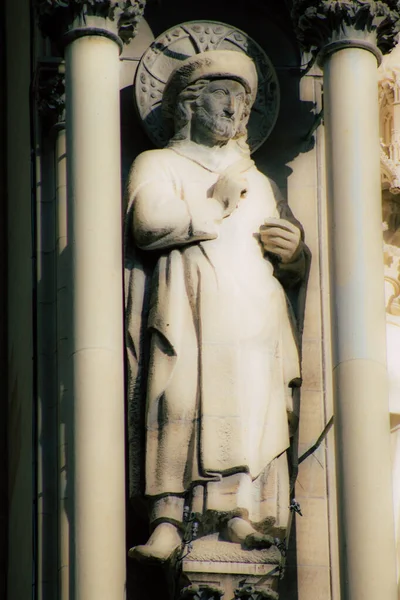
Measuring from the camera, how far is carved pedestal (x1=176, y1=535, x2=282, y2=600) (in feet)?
48.9

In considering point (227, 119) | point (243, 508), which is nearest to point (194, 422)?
point (243, 508)

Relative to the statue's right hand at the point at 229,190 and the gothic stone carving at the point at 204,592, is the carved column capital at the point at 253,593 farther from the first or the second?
the statue's right hand at the point at 229,190

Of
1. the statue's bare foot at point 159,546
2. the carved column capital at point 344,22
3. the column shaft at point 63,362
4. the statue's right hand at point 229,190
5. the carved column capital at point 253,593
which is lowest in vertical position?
the carved column capital at point 253,593

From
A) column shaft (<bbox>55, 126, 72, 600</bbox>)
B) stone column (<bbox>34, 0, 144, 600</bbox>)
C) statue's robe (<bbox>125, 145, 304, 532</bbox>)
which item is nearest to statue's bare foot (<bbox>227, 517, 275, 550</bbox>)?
statue's robe (<bbox>125, 145, 304, 532</bbox>)

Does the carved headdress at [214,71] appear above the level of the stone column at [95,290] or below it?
above

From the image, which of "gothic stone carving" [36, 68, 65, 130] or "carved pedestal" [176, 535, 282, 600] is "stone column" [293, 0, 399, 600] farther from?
"gothic stone carving" [36, 68, 65, 130]

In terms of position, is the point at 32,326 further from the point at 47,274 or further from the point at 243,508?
the point at 243,508

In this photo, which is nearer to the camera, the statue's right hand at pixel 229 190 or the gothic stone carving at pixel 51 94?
the statue's right hand at pixel 229 190

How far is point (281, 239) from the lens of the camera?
618 inches

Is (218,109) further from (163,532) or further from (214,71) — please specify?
(163,532)

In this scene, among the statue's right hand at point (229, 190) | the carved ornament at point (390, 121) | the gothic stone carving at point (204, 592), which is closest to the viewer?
the gothic stone carving at point (204, 592)

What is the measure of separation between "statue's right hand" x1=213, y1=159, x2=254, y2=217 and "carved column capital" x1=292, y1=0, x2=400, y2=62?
32.5 inches

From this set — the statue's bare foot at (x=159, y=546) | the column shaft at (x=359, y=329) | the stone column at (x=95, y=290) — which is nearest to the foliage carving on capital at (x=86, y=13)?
the stone column at (x=95, y=290)

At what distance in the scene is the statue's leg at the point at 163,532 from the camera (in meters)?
15.0
